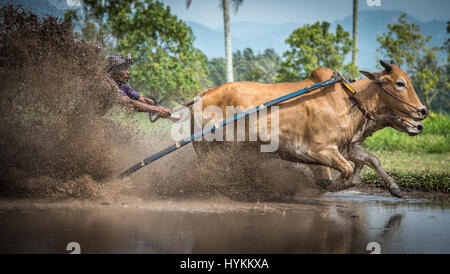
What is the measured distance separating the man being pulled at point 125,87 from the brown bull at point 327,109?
26.6 inches

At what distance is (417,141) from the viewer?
1401cm

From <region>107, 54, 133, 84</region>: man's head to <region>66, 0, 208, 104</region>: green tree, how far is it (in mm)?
9644

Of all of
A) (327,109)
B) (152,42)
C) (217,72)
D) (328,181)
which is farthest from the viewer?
(217,72)

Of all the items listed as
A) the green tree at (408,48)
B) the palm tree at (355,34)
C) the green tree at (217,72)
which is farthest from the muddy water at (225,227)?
the green tree at (217,72)

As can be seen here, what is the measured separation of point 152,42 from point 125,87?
420 inches

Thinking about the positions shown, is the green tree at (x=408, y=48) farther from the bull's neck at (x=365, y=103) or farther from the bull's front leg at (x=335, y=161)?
the bull's front leg at (x=335, y=161)

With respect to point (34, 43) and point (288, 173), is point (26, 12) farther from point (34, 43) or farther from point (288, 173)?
point (288, 173)

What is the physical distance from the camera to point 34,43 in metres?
6.65

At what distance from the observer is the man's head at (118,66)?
708 centimetres

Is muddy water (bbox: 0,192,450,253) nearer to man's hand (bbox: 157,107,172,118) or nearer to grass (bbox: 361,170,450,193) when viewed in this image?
grass (bbox: 361,170,450,193)

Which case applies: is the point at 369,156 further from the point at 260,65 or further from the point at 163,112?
the point at 260,65

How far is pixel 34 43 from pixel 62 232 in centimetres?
307

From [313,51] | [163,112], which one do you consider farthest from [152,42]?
[163,112]
